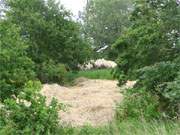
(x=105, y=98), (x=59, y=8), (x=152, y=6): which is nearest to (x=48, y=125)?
(x=152, y=6)

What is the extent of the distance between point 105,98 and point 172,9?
432 cm

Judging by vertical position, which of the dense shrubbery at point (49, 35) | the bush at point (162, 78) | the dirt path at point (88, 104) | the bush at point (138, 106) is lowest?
the dirt path at point (88, 104)

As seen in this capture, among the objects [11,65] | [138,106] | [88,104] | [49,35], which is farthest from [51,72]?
[138,106]

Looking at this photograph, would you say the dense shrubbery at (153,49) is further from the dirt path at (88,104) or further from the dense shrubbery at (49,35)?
the dense shrubbery at (49,35)

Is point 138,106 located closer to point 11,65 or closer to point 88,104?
point 88,104

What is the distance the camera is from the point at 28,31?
23.4m

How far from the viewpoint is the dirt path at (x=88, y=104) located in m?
11.7

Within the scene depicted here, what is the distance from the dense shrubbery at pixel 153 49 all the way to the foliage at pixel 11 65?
2.81 m

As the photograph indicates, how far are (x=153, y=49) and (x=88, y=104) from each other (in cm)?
277

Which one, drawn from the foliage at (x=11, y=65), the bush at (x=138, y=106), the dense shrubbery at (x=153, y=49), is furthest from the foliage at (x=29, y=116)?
the foliage at (x=11, y=65)

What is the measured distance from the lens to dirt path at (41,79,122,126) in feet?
38.2

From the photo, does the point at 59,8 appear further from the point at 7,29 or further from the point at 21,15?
the point at 7,29

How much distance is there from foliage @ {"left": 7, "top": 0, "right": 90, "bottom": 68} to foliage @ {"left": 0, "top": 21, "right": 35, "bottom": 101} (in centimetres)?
977

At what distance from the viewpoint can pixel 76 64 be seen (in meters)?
25.3
